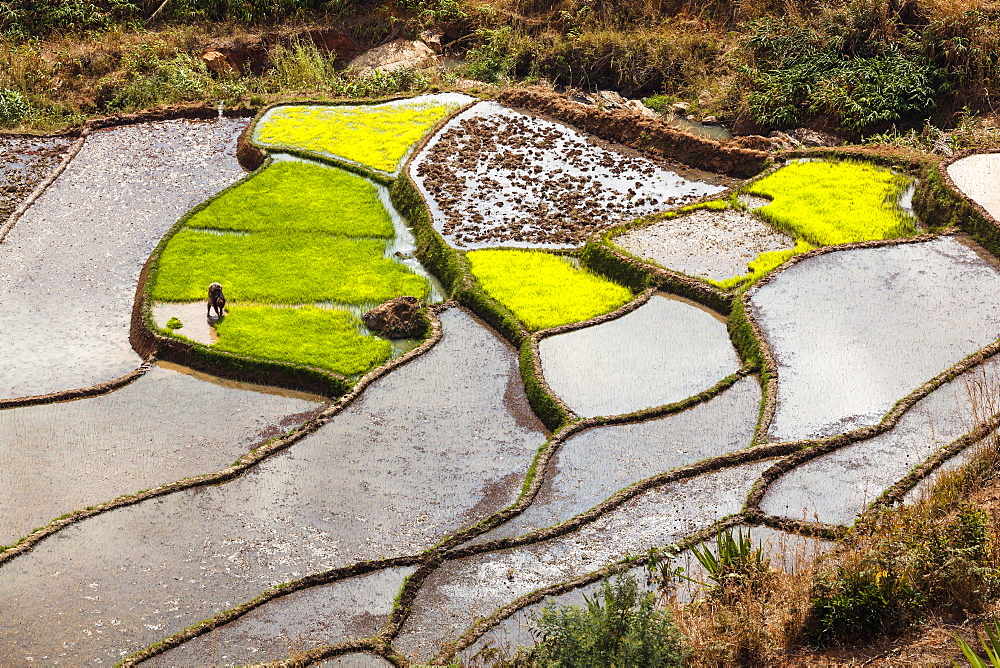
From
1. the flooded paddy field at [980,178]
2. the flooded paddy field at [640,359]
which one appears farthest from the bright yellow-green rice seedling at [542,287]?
the flooded paddy field at [980,178]

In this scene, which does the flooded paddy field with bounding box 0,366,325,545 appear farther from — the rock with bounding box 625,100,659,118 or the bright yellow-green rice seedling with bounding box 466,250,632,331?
the rock with bounding box 625,100,659,118

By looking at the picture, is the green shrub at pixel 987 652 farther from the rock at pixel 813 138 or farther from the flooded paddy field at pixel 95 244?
the rock at pixel 813 138

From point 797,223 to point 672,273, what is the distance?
2.60 metres

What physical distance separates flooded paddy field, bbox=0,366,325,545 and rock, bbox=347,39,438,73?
47.5ft

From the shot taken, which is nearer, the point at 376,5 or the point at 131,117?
the point at 131,117

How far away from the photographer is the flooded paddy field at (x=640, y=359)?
12258mm

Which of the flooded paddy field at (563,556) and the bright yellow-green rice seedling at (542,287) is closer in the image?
the flooded paddy field at (563,556)

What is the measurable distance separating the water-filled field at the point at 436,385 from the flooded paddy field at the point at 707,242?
0.21 feet

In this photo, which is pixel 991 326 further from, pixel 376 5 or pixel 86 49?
pixel 86 49

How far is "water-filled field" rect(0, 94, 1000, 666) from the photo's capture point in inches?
384

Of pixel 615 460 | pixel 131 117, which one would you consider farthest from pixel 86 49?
pixel 615 460

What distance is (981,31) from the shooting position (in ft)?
69.4

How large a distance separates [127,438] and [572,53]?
16.6m

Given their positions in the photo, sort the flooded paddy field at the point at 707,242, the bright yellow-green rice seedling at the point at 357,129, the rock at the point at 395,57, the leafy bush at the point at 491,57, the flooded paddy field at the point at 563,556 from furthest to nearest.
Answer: the rock at the point at 395,57, the leafy bush at the point at 491,57, the bright yellow-green rice seedling at the point at 357,129, the flooded paddy field at the point at 707,242, the flooded paddy field at the point at 563,556
